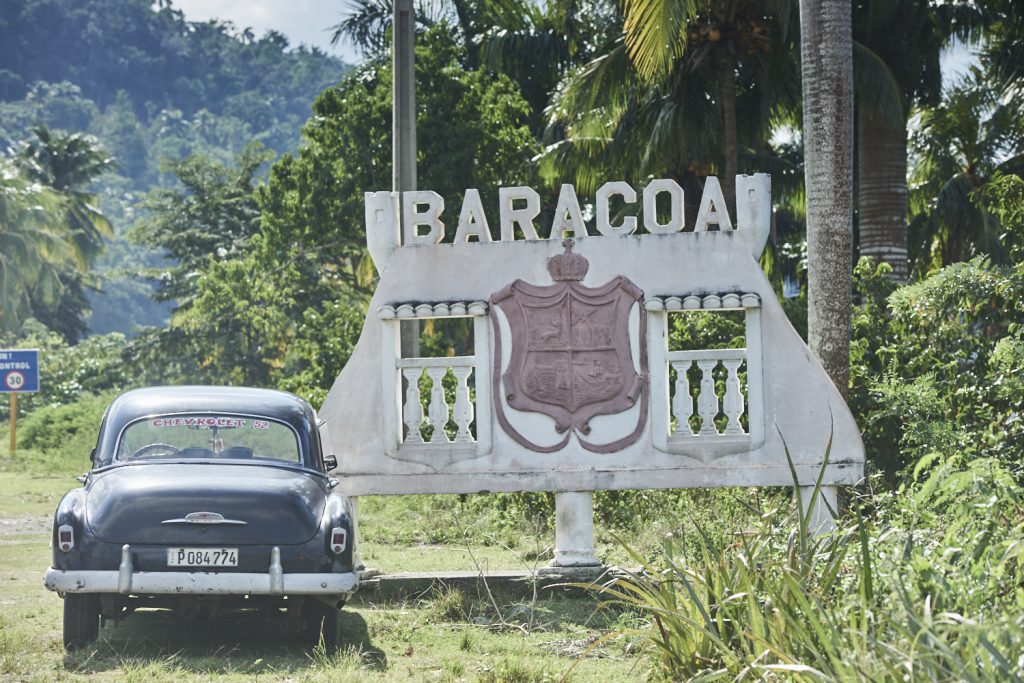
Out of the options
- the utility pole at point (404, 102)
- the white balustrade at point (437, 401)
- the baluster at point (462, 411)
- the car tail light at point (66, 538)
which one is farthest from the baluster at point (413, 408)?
the utility pole at point (404, 102)

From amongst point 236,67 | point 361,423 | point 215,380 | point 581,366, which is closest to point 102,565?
point 361,423

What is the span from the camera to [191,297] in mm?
45938

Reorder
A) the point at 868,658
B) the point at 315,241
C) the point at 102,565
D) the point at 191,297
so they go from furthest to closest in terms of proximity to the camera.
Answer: the point at 191,297
the point at 315,241
the point at 102,565
the point at 868,658

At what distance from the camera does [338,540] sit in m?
8.82

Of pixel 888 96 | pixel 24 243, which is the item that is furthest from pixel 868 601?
pixel 24 243

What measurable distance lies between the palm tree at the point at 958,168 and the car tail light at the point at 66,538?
20.7 m

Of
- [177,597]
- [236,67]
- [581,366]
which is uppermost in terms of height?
[236,67]

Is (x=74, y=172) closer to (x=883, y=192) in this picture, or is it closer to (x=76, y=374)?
(x=76, y=374)

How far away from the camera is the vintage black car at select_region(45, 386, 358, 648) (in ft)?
28.0

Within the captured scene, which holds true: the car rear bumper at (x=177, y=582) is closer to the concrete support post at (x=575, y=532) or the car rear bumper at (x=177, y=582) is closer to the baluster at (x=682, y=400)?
the concrete support post at (x=575, y=532)

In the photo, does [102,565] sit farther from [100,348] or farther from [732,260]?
[100,348]

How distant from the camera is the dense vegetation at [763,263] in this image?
269 inches

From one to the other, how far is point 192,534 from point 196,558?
149 millimetres

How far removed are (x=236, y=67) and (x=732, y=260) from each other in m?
151
